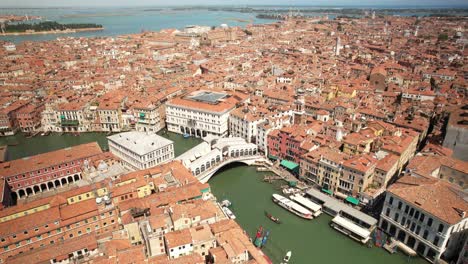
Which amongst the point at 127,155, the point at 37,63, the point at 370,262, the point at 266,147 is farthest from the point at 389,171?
the point at 37,63

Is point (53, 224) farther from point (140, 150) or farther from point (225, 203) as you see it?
point (225, 203)

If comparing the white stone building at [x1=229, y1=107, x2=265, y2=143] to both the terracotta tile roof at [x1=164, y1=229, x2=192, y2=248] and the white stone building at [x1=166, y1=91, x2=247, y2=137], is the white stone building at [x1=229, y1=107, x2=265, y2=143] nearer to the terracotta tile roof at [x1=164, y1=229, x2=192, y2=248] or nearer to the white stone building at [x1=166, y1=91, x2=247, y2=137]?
the white stone building at [x1=166, y1=91, x2=247, y2=137]

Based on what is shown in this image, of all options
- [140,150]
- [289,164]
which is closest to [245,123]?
[289,164]

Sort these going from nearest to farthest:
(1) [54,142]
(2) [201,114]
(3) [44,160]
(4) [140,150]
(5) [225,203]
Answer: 1. (5) [225,203]
2. (3) [44,160]
3. (4) [140,150]
4. (2) [201,114]
5. (1) [54,142]

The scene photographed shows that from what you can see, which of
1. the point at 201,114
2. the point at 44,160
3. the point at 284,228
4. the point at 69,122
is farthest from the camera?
the point at 69,122

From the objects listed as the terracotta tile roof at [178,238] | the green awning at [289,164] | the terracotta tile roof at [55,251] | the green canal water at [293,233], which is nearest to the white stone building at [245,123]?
the green awning at [289,164]
